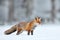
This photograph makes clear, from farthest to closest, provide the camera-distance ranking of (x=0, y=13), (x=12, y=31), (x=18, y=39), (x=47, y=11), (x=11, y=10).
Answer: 1. (x=47, y=11)
2. (x=0, y=13)
3. (x=11, y=10)
4. (x=12, y=31)
5. (x=18, y=39)

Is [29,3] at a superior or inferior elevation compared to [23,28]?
inferior

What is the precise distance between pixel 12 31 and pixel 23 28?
0.25 metres

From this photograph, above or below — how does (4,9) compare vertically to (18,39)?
below

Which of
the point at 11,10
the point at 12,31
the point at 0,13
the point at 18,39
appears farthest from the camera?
the point at 0,13

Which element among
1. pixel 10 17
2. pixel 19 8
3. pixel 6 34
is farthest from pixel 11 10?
pixel 6 34

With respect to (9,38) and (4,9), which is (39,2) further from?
(9,38)

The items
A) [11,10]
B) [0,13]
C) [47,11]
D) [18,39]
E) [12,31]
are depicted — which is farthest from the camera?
[47,11]

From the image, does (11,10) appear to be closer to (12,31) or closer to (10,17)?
(10,17)

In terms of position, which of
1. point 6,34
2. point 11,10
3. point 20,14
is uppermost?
point 6,34

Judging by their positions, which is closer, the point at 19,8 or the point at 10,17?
the point at 10,17

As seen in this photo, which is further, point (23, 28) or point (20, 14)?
point (20, 14)

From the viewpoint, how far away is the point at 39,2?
16609 millimetres

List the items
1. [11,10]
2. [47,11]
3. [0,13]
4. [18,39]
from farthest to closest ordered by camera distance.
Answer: [47,11]
[0,13]
[11,10]
[18,39]

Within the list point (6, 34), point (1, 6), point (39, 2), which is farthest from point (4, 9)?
point (6, 34)
